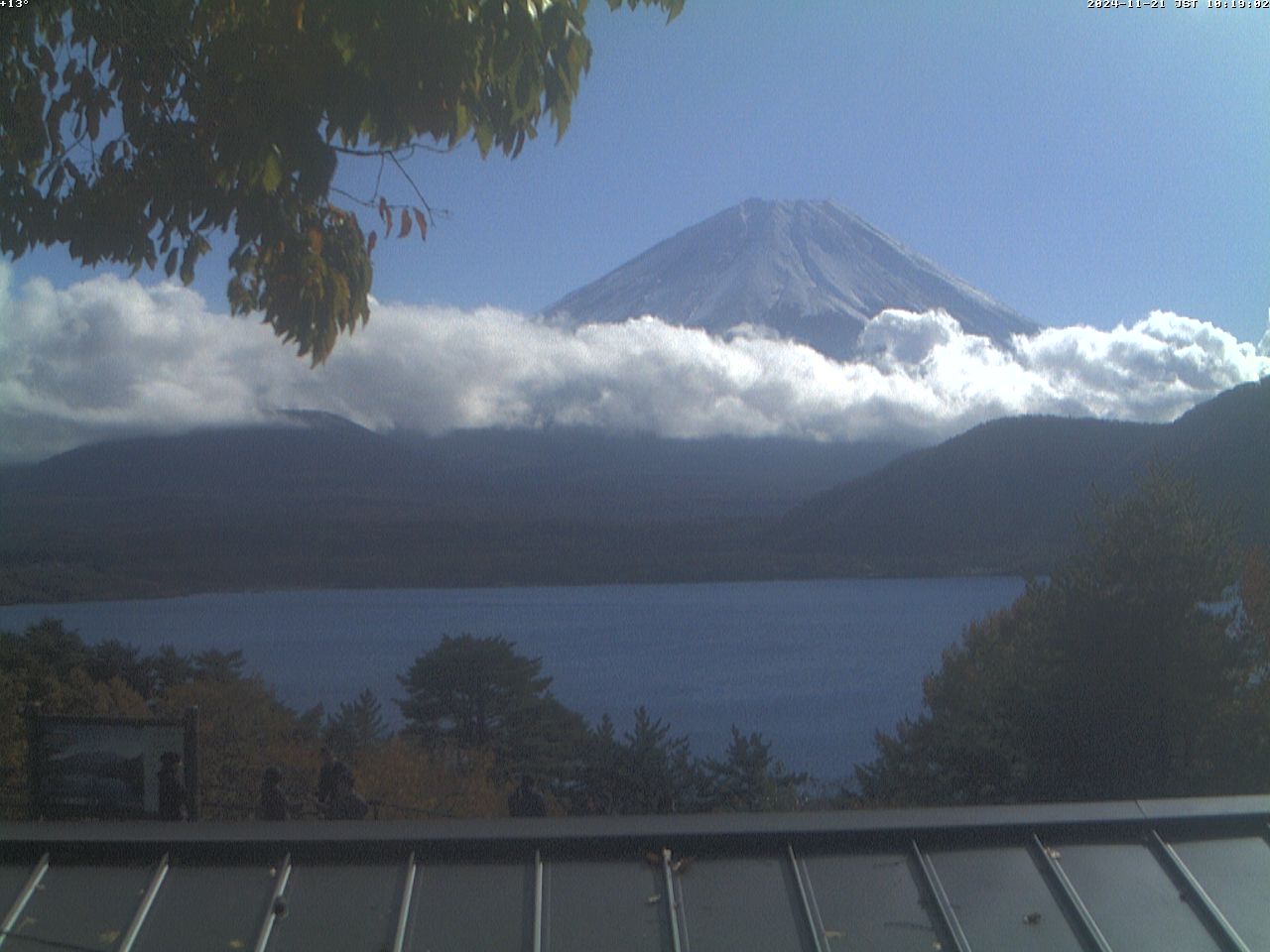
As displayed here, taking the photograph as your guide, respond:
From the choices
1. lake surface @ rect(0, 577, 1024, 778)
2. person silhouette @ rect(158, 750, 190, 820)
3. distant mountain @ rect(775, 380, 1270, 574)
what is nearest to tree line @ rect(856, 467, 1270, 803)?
distant mountain @ rect(775, 380, 1270, 574)

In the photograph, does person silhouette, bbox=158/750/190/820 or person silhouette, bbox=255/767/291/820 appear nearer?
person silhouette, bbox=255/767/291/820

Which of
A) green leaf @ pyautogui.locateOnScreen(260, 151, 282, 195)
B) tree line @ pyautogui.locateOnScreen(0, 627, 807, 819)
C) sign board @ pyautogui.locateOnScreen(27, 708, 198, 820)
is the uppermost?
green leaf @ pyautogui.locateOnScreen(260, 151, 282, 195)

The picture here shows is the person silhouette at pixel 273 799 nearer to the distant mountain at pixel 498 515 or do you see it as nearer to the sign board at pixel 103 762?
the sign board at pixel 103 762

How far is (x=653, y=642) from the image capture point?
2481 cm

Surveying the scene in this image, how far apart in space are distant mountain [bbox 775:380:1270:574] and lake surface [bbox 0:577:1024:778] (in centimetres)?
102

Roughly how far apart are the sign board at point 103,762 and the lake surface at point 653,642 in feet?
34.4

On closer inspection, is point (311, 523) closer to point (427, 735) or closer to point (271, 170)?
point (427, 735)

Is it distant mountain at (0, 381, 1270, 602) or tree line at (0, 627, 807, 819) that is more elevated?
distant mountain at (0, 381, 1270, 602)

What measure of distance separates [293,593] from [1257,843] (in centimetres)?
2136

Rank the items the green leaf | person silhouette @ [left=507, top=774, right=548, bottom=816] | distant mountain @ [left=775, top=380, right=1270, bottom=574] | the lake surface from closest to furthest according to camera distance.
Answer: the green leaf, person silhouette @ [left=507, top=774, right=548, bottom=816], the lake surface, distant mountain @ [left=775, top=380, right=1270, bottom=574]

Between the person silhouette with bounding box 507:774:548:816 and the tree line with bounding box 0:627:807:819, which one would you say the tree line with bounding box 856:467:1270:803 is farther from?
the person silhouette with bounding box 507:774:548:816

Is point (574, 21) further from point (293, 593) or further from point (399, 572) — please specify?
point (399, 572)

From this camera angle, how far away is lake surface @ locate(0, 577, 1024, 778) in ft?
71.1

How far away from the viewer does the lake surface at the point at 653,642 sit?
853 inches
